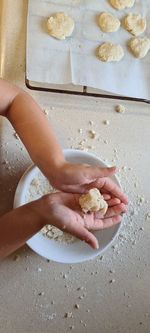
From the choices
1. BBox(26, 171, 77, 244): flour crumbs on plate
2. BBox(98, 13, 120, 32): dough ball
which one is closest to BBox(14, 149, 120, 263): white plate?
BBox(26, 171, 77, 244): flour crumbs on plate

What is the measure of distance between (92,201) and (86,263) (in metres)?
0.23

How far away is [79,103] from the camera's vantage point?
947 mm

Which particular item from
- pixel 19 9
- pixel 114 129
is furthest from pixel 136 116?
pixel 19 9

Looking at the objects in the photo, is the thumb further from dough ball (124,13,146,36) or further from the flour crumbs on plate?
dough ball (124,13,146,36)

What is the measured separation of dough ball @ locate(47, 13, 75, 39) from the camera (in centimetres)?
91

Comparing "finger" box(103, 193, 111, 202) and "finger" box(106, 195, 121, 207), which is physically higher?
"finger" box(103, 193, 111, 202)

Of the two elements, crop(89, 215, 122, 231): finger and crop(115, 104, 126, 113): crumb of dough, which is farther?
crop(115, 104, 126, 113): crumb of dough

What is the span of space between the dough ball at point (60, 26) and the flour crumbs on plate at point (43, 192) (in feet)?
0.80

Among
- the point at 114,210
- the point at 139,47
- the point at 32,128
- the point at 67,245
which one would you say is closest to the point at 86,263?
the point at 67,245

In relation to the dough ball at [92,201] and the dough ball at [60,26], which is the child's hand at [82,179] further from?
the dough ball at [60,26]

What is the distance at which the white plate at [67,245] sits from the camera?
0.85 m

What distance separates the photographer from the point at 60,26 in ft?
3.00

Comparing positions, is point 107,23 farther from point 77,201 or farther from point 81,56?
point 77,201

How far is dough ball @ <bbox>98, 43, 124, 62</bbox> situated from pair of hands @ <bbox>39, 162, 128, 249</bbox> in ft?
Answer: 0.82
